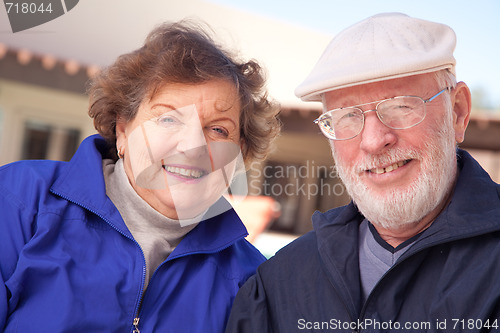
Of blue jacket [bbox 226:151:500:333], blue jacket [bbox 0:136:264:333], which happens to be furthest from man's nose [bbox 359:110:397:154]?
blue jacket [bbox 0:136:264:333]

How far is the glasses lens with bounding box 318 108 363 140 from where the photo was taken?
5.94ft

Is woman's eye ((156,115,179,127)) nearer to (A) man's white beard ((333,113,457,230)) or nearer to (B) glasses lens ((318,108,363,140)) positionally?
(B) glasses lens ((318,108,363,140))

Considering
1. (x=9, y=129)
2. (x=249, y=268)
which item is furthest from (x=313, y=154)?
(x=249, y=268)

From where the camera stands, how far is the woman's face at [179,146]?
6.61 feet

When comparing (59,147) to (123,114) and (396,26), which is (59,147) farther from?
(396,26)

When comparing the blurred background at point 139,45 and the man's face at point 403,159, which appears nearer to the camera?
the man's face at point 403,159

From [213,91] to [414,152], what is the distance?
2.81ft

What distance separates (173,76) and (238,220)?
69cm

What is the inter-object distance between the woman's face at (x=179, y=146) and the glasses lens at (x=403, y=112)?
27.3 inches

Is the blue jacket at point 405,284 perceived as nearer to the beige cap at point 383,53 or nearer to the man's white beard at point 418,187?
the man's white beard at point 418,187

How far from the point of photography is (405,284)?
1.59 meters

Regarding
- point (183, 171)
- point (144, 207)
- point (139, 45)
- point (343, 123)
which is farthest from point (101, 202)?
point (139, 45)

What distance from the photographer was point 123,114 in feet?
7.22

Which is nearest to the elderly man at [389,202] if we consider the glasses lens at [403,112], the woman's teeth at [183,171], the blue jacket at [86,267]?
the glasses lens at [403,112]
